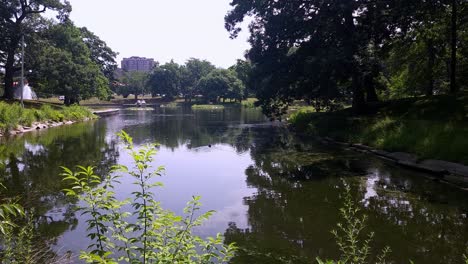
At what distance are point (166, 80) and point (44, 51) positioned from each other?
286 feet

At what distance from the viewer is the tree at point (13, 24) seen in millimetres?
47438

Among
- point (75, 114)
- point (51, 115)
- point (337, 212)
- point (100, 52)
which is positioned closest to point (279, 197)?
point (337, 212)

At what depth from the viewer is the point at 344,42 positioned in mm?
28453

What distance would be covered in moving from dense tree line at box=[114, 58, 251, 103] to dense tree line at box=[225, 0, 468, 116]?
285 feet

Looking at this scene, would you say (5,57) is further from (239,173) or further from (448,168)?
(448,168)

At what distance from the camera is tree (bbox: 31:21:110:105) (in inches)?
2048

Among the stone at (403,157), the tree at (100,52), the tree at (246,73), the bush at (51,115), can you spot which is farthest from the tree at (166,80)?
the stone at (403,157)

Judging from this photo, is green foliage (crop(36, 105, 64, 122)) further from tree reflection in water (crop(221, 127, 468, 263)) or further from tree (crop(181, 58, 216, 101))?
tree (crop(181, 58, 216, 101))

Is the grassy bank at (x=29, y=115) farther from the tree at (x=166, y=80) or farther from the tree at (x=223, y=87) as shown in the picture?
the tree at (x=166, y=80)

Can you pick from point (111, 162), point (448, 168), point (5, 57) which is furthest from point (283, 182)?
point (5, 57)

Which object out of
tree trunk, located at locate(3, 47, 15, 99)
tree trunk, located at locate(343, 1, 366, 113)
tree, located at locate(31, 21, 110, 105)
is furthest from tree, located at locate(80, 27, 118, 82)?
tree trunk, located at locate(343, 1, 366, 113)

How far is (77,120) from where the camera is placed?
2063 inches

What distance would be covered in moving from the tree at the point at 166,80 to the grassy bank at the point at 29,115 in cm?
8281

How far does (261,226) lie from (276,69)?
80.9ft
